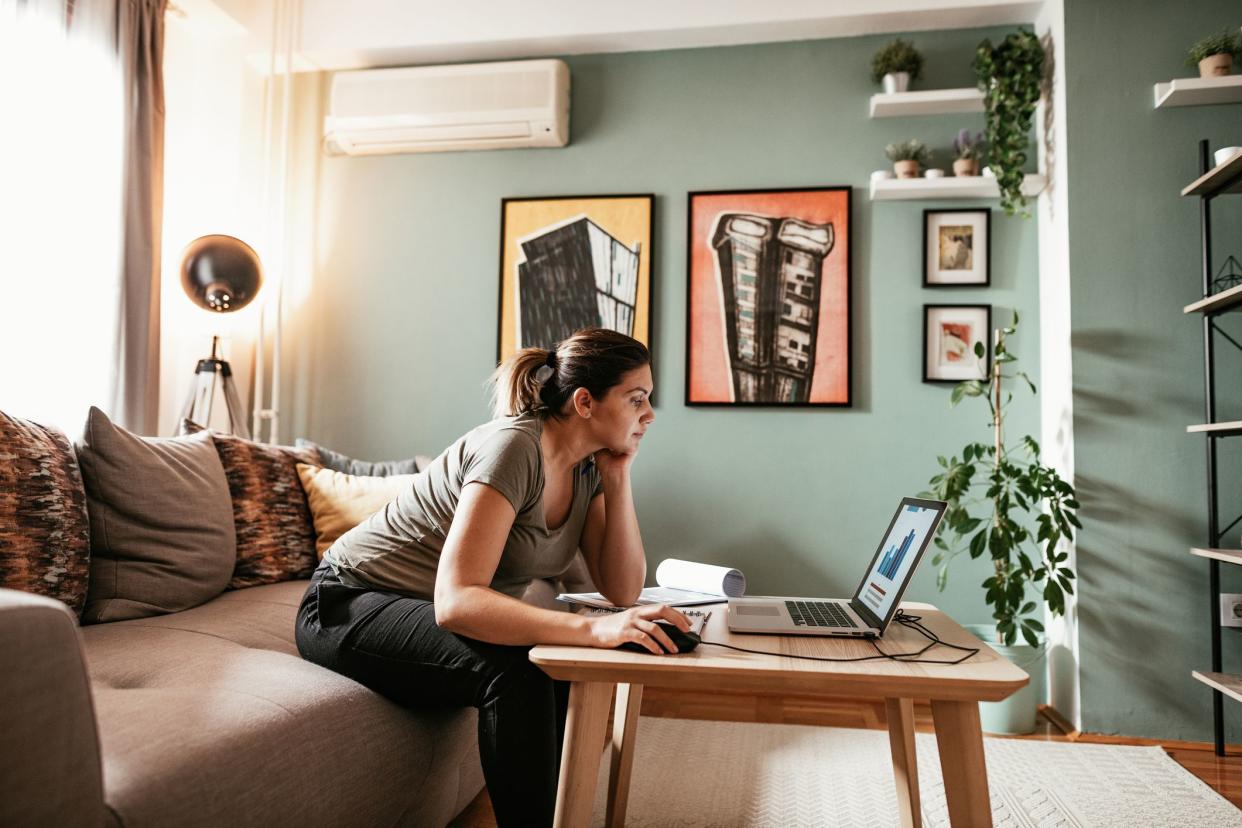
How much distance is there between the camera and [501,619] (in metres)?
1.15

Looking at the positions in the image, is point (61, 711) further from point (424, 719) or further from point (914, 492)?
point (914, 492)

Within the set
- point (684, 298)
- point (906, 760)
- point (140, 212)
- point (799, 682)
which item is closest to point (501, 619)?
point (799, 682)

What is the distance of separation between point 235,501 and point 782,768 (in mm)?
1555

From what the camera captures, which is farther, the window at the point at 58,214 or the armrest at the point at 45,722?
the window at the point at 58,214

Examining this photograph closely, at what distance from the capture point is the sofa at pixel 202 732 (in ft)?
2.61

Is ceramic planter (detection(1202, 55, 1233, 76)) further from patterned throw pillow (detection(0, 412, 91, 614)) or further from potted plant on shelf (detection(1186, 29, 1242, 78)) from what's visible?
patterned throw pillow (detection(0, 412, 91, 614))

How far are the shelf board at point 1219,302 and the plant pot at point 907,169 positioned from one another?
89 cm

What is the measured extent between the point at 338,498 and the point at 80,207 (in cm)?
117

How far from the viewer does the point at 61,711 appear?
0.81 metres

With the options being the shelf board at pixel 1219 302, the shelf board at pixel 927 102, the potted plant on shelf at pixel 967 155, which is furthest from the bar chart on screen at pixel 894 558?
the shelf board at pixel 927 102

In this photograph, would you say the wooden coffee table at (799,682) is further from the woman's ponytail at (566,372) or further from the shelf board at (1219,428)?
the shelf board at (1219,428)

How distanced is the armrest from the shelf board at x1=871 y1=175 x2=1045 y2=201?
255 centimetres

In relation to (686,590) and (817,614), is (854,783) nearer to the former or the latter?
(686,590)

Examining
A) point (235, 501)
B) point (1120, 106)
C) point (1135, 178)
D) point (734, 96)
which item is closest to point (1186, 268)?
point (1135, 178)
